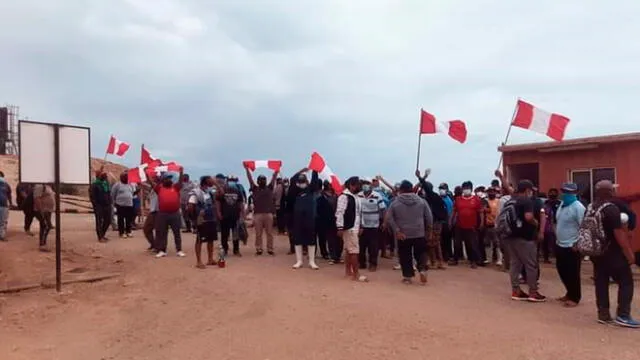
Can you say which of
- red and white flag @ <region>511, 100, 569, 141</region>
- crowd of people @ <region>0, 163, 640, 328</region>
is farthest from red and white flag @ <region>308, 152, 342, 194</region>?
red and white flag @ <region>511, 100, 569, 141</region>

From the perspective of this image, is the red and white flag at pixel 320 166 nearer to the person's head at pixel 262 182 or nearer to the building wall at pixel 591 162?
the person's head at pixel 262 182

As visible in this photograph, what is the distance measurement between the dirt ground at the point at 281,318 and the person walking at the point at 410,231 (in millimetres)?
410

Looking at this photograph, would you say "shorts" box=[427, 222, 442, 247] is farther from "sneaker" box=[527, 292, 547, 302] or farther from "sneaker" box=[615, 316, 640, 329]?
"sneaker" box=[615, 316, 640, 329]

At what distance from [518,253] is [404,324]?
2.84 meters

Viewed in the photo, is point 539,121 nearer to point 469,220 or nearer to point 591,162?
point 591,162

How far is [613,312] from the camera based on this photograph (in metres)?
8.73

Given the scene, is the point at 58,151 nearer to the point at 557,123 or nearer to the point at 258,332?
the point at 258,332

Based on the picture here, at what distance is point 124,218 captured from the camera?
15.8 meters

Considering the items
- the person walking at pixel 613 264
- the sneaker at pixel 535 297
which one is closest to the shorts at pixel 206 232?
the sneaker at pixel 535 297

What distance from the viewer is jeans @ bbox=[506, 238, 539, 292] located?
370 inches

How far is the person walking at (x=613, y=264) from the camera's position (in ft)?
25.7

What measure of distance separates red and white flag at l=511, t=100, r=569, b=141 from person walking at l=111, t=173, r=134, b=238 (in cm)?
968

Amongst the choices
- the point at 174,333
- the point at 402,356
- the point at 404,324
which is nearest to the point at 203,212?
the point at 174,333

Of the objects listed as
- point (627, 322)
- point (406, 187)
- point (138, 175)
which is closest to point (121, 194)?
point (138, 175)
